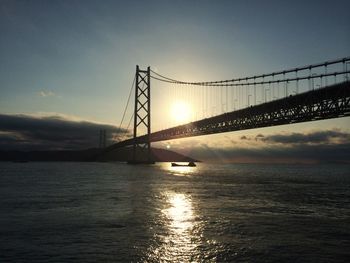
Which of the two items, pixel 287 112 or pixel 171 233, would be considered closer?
pixel 171 233

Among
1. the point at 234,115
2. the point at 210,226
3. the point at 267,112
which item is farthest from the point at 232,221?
the point at 234,115

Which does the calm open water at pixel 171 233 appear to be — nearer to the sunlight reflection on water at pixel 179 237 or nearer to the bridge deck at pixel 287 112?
the sunlight reflection on water at pixel 179 237

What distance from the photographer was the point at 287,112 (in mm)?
51438

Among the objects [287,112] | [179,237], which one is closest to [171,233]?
[179,237]

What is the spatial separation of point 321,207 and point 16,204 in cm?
1802

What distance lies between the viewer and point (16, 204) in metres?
23.8

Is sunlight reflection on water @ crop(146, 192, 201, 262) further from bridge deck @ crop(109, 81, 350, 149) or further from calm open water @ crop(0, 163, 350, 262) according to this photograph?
bridge deck @ crop(109, 81, 350, 149)

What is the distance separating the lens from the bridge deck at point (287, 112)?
4302cm

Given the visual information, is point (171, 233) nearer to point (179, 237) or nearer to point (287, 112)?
point (179, 237)

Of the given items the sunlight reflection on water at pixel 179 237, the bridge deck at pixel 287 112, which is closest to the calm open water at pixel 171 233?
the sunlight reflection on water at pixel 179 237

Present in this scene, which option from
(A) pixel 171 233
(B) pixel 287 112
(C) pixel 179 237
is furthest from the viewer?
(B) pixel 287 112

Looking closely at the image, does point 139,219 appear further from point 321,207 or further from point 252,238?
point 321,207

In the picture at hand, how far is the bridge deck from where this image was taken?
43016 mm

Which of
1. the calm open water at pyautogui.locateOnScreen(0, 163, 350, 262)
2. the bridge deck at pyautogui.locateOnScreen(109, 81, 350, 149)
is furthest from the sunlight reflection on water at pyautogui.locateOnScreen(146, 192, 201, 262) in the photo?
the bridge deck at pyautogui.locateOnScreen(109, 81, 350, 149)
